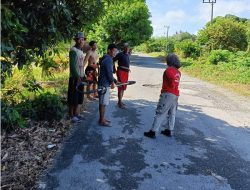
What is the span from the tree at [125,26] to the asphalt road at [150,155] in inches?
943

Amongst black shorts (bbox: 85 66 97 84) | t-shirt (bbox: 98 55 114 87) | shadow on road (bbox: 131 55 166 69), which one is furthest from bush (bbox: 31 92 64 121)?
shadow on road (bbox: 131 55 166 69)

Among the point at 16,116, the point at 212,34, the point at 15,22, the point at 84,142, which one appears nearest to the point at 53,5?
the point at 15,22

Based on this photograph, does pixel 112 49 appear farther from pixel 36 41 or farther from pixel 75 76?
pixel 36 41

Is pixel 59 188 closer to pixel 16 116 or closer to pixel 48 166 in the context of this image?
pixel 48 166

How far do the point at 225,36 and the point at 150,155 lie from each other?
3756 cm

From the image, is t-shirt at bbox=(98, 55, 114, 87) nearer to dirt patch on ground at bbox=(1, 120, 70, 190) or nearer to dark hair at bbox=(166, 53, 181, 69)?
dirt patch on ground at bbox=(1, 120, 70, 190)

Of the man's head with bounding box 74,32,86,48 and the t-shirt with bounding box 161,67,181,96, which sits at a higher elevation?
the man's head with bounding box 74,32,86,48

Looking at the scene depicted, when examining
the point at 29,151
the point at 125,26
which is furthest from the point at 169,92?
the point at 125,26

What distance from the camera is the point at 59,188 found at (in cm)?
492

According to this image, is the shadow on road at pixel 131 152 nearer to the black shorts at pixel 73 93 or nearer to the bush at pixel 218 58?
the black shorts at pixel 73 93

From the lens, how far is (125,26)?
3469cm

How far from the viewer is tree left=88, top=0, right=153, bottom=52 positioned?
33.6 metres

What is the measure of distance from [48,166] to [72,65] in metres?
2.85

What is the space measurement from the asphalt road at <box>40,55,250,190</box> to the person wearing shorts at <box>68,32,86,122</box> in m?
0.37
